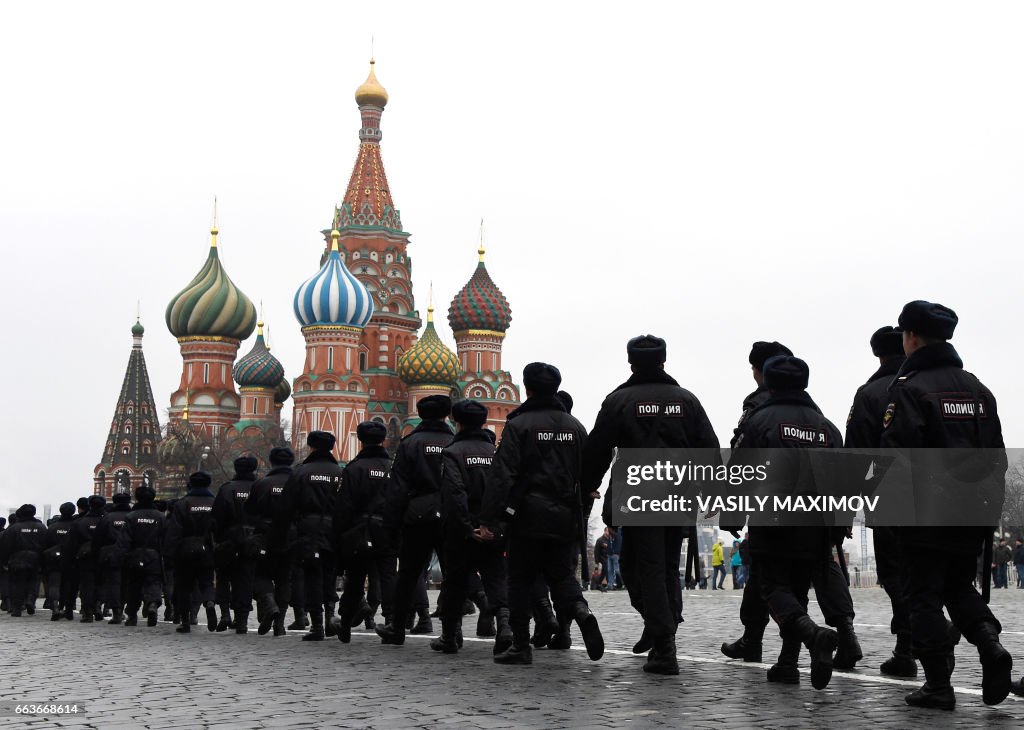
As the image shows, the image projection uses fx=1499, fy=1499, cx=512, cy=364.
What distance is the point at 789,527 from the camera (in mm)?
8336

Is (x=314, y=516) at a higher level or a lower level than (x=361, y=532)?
higher

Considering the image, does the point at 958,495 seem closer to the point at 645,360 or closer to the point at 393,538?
the point at 645,360

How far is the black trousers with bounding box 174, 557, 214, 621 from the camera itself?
16.3m

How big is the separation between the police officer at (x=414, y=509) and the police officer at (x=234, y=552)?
11.4 ft

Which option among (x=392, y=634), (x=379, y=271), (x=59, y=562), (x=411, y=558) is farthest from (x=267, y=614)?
(x=379, y=271)

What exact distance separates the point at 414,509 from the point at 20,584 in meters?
14.3

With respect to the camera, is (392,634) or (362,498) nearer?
(392,634)

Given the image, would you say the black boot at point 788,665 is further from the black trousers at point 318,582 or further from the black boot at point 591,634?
the black trousers at point 318,582

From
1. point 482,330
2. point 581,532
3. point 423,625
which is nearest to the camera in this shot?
point 581,532

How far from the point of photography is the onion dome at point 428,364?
88188 millimetres

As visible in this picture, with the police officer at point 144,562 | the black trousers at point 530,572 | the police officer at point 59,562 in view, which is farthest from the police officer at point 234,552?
the police officer at point 59,562

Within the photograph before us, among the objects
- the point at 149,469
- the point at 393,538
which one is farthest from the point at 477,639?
the point at 149,469

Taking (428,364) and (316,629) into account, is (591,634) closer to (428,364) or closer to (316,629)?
(316,629)

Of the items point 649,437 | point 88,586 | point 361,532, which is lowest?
point 88,586
